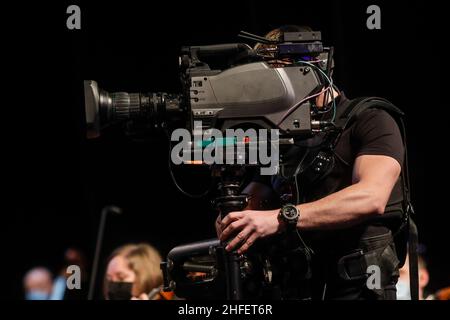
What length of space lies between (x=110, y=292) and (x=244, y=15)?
5.88 feet

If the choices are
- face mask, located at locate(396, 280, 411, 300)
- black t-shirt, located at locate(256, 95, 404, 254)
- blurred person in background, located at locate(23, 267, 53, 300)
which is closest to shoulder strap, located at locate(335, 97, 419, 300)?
black t-shirt, located at locate(256, 95, 404, 254)

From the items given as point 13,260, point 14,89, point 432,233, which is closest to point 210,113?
point 432,233

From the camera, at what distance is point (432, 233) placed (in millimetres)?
4137

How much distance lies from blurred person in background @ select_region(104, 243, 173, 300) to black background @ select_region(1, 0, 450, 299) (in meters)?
0.62

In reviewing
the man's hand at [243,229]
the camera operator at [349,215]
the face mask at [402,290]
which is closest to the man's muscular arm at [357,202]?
the camera operator at [349,215]

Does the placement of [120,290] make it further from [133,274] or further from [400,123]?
[400,123]

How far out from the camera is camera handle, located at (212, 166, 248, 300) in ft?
6.28

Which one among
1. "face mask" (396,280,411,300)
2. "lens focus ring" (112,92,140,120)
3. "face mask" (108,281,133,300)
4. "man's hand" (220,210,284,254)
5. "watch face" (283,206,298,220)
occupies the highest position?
"lens focus ring" (112,92,140,120)

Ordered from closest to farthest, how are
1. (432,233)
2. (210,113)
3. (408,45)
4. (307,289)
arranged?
(210,113)
(307,289)
(408,45)
(432,233)

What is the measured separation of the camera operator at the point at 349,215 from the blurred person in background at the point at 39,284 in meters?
3.22

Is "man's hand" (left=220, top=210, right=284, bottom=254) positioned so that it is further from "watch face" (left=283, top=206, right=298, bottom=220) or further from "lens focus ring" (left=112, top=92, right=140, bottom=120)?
"lens focus ring" (left=112, top=92, right=140, bottom=120)

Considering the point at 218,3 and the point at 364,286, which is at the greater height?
the point at 218,3

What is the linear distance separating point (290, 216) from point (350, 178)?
0.94 feet

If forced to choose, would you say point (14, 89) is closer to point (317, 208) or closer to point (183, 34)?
point (183, 34)
